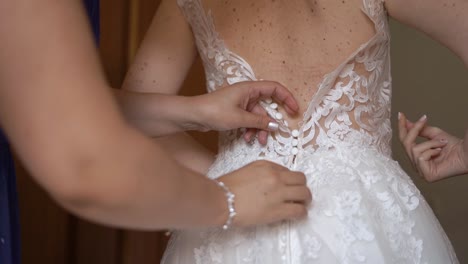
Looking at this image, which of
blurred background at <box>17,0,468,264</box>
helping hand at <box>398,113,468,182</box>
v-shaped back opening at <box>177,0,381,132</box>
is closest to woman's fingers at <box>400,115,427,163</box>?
helping hand at <box>398,113,468,182</box>

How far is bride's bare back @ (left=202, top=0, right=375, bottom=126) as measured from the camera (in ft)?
2.88

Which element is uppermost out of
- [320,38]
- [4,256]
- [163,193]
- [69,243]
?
[320,38]

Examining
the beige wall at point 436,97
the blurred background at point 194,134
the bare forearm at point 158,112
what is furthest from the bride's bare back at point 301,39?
the beige wall at point 436,97

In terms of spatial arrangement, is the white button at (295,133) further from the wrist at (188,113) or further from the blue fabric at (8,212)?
the blue fabric at (8,212)

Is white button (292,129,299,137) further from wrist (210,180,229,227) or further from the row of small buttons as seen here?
wrist (210,180,229,227)

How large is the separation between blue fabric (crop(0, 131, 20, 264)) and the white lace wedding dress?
0.69 feet

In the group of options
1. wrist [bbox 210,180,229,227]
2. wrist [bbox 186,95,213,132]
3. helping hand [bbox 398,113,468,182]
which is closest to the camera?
wrist [bbox 210,180,229,227]

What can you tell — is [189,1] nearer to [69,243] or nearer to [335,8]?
[335,8]

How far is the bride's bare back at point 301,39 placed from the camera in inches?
34.5

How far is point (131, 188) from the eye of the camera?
522 mm

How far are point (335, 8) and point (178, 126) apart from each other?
0.87 ft

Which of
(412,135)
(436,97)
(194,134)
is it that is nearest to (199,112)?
(412,135)

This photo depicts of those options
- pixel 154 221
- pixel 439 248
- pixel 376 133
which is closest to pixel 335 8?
pixel 376 133

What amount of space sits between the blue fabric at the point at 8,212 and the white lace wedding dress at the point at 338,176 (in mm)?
209
